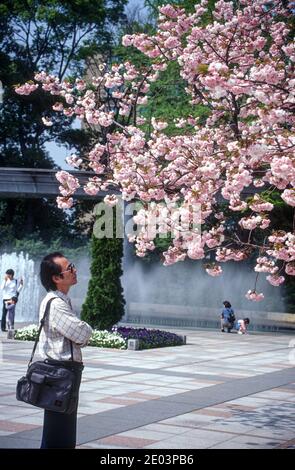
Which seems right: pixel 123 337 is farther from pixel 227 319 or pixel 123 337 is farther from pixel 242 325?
pixel 227 319

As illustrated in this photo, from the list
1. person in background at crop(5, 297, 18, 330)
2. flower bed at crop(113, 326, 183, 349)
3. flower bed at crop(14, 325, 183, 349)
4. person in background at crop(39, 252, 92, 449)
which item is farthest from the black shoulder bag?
person in background at crop(5, 297, 18, 330)

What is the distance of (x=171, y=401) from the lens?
1189 centimetres

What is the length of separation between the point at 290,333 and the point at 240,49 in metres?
18.0

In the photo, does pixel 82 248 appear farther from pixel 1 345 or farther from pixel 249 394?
pixel 249 394

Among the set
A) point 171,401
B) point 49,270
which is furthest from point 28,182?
point 49,270

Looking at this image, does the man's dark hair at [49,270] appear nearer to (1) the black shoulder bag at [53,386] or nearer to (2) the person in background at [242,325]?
(1) the black shoulder bag at [53,386]

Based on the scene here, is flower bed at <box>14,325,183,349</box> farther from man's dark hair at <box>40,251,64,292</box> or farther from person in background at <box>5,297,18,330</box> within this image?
man's dark hair at <box>40,251,64,292</box>

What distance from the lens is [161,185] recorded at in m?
11.5

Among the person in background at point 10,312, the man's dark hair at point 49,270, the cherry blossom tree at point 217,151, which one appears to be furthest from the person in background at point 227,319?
the man's dark hair at point 49,270

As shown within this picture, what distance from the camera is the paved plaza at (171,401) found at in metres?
9.16

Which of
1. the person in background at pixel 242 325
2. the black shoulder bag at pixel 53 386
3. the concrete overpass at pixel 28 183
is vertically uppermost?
the concrete overpass at pixel 28 183

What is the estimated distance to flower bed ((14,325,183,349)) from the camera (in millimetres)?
19922

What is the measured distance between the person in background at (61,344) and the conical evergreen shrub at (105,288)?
1502 centimetres

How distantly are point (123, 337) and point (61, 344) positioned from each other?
13.6m
